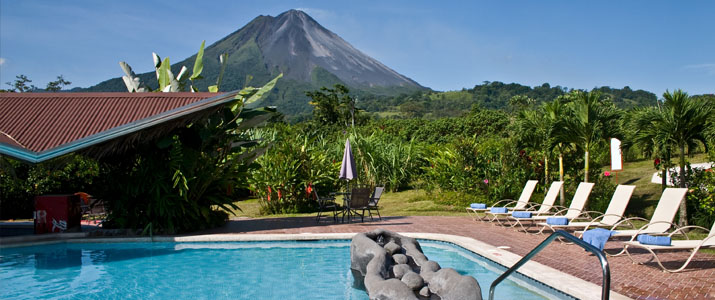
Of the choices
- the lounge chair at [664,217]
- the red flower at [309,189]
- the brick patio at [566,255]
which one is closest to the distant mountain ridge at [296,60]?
the red flower at [309,189]

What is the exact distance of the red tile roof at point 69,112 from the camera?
32.6 ft

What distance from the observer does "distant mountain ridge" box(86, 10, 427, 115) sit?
148125 mm

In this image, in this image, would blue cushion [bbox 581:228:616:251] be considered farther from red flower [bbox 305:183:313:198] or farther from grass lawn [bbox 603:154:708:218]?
→ red flower [bbox 305:183:313:198]

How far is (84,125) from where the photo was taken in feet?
34.0

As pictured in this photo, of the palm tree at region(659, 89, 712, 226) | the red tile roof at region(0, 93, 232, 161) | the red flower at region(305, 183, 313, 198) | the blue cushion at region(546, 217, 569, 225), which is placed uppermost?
the red tile roof at region(0, 93, 232, 161)

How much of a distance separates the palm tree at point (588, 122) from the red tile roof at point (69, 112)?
304 inches

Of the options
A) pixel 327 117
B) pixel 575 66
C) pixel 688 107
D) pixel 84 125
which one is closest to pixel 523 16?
pixel 575 66

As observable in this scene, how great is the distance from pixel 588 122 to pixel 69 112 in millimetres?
10849

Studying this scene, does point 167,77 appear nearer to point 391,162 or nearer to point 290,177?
point 290,177

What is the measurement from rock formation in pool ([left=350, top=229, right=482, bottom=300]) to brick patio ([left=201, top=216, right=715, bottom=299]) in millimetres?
1632

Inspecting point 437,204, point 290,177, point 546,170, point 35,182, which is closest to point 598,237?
point 546,170

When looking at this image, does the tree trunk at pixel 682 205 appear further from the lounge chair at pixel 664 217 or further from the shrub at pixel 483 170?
the shrub at pixel 483 170

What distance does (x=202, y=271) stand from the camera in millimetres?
7750

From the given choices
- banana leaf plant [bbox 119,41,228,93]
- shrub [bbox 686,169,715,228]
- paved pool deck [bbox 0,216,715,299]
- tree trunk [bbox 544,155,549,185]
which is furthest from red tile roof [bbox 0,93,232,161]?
shrub [bbox 686,169,715,228]
